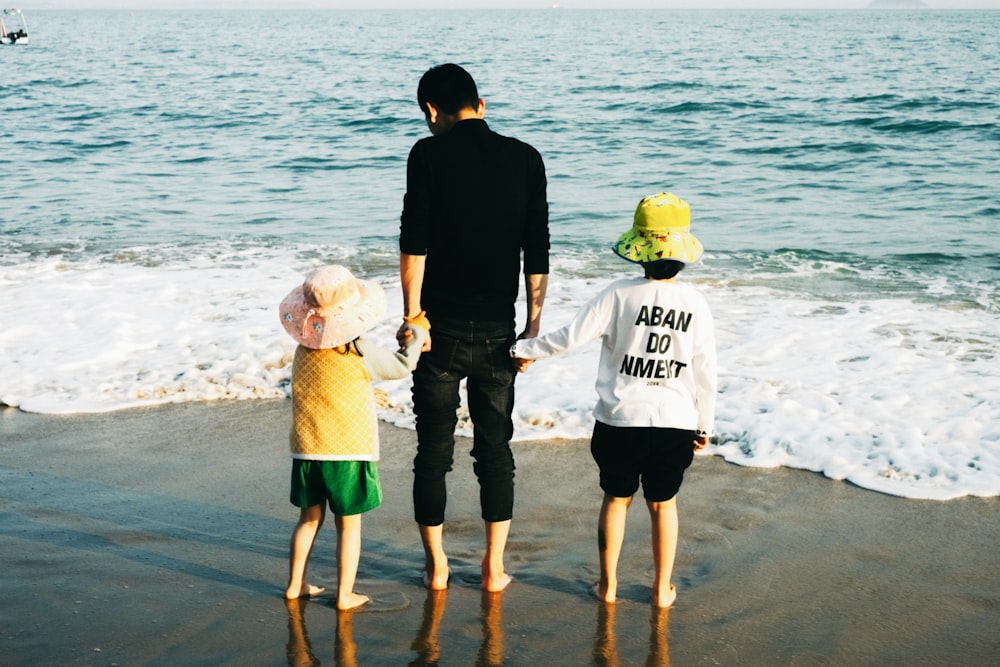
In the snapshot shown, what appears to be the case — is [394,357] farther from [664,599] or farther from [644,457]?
[664,599]

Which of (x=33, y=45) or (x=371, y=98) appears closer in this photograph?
(x=371, y=98)

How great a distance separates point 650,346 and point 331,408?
1.07 m

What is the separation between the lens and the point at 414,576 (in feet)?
11.9

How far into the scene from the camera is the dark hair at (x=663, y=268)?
312cm

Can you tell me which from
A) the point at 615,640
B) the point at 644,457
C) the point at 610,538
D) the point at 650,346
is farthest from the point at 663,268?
the point at 615,640

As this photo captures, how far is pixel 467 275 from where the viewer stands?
10.6 feet

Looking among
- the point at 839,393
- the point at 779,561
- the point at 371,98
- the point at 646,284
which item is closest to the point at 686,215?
the point at 646,284

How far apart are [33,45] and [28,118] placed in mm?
38564

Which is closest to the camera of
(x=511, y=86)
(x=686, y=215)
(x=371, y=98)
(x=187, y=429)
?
(x=686, y=215)

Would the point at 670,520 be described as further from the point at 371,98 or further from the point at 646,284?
the point at 371,98

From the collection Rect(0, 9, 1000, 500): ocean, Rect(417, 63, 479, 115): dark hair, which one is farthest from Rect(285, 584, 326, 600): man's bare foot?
Rect(0, 9, 1000, 500): ocean

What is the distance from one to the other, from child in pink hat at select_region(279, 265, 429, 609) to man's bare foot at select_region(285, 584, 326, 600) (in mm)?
180

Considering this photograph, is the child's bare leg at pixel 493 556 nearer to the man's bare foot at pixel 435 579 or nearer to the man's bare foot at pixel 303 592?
the man's bare foot at pixel 435 579

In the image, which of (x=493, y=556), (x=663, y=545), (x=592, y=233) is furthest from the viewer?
(x=592, y=233)
